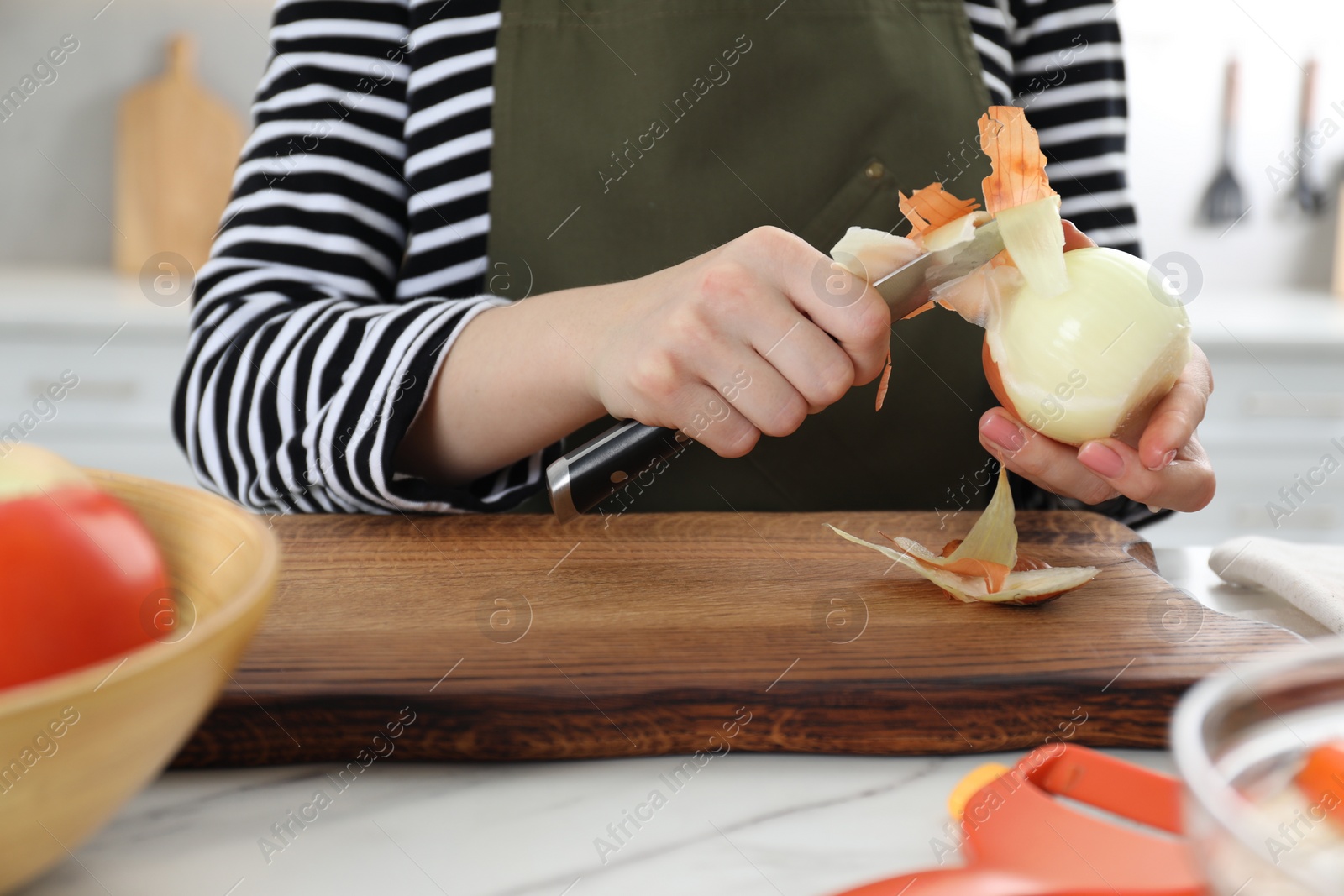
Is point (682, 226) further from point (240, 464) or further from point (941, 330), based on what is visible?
point (240, 464)

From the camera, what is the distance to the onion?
51 centimetres

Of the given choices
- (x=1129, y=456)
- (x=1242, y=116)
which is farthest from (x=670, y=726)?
(x=1242, y=116)

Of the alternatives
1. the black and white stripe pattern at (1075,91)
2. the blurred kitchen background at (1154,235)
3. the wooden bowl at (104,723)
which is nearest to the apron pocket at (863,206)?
the black and white stripe pattern at (1075,91)

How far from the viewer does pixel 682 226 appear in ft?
2.79

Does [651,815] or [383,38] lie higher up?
[383,38]

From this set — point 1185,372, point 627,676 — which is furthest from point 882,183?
point 627,676

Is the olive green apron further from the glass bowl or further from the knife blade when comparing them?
the glass bowl

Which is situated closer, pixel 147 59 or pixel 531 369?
pixel 531 369

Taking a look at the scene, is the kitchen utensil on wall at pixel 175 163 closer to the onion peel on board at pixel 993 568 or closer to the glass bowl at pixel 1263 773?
the onion peel on board at pixel 993 568

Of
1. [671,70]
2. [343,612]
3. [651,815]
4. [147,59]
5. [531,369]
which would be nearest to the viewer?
[651,815]

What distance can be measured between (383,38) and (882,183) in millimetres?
426

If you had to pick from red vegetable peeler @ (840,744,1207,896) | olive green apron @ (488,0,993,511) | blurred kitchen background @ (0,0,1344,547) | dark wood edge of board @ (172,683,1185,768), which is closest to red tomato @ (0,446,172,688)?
dark wood edge of board @ (172,683,1185,768)

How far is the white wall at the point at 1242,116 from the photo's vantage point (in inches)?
83.4

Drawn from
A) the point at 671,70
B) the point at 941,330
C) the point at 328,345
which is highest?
the point at 671,70
